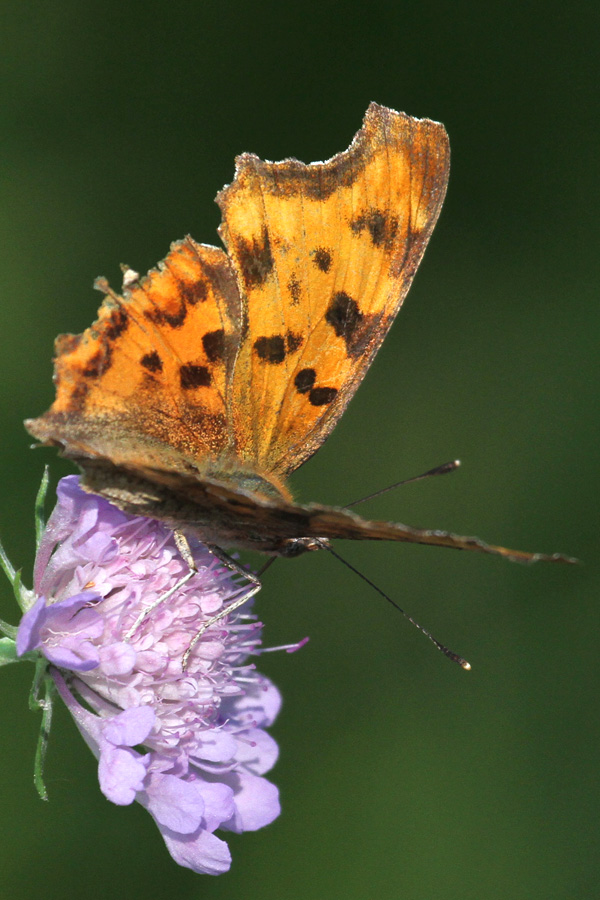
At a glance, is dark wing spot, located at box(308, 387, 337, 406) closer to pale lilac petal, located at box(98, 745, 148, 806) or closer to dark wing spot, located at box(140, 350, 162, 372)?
dark wing spot, located at box(140, 350, 162, 372)

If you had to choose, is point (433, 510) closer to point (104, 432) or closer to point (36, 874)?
point (36, 874)

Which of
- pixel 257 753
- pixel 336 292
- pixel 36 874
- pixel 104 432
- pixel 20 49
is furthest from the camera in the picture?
pixel 20 49

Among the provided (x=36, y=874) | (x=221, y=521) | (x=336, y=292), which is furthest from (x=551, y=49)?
(x=36, y=874)

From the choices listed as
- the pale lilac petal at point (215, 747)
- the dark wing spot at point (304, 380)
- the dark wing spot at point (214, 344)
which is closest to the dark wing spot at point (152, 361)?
the dark wing spot at point (214, 344)

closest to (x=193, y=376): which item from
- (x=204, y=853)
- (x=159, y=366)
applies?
(x=159, y=366)

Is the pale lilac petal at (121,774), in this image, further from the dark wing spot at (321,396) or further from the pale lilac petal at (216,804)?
the dark wing spot at (321,396)

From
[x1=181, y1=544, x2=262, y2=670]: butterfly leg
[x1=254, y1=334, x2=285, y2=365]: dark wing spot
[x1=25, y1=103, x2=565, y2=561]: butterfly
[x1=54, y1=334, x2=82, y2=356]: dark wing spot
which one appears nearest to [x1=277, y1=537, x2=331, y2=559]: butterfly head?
[x1=25, y1=103, x2=565, y2=561]: butterfly
